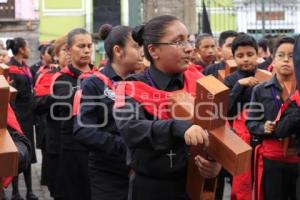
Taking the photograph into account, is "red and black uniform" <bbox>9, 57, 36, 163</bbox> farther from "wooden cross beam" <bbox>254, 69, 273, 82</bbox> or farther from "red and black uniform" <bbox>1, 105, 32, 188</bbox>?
"red and black uniform" <bbox>1, 105, 32, 188</bbox>

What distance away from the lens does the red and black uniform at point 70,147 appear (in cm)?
616

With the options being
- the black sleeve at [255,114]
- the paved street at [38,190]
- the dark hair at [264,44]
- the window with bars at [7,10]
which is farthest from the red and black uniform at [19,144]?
the window with bars at [7,10]

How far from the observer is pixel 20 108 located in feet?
29.7

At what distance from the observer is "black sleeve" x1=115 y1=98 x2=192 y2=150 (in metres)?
3.36

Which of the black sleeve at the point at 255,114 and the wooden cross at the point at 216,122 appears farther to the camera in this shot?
the black sleeve at the point at 255,114

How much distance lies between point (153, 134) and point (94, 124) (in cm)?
155

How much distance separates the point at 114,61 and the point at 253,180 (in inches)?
72.3

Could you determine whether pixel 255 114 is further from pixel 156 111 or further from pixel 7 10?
pixel 7 10

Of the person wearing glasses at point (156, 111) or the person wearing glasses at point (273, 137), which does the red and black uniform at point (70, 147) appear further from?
the person wearing glasses at point (156, 111)

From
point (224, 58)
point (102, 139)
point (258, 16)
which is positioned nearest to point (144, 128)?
point (102, 139)

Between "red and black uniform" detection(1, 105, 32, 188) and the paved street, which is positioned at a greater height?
"red and black uniform" detection(1, 105, 32, 188)

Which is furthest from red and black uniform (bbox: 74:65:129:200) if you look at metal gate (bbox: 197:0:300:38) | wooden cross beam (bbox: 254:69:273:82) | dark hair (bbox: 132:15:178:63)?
metal gate (bbox: 197:0:300:38)

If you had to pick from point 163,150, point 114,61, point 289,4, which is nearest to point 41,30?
point 289,4

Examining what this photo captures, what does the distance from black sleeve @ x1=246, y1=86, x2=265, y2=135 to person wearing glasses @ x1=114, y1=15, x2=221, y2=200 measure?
1786 millimetres
